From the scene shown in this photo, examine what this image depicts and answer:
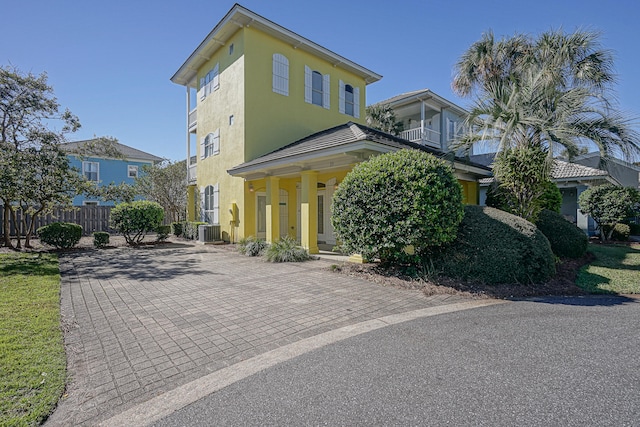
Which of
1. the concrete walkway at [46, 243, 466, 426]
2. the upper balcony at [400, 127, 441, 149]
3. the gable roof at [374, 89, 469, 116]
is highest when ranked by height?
the gable roof at [374, 89, 469, 116]

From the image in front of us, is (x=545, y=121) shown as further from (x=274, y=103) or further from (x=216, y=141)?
(x=216, y=141)

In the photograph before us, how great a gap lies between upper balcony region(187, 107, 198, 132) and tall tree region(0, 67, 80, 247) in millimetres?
7110

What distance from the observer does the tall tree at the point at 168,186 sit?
65.8 feet

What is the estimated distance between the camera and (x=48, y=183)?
11383mm

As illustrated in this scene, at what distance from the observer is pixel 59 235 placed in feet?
40.3

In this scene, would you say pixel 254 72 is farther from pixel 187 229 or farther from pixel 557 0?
pixel 557 0

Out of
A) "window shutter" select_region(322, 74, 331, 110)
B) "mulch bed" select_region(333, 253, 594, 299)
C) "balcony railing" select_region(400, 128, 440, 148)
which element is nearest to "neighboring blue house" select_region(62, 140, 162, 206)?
"window shutter" select_region(322, 74, 331, 110)

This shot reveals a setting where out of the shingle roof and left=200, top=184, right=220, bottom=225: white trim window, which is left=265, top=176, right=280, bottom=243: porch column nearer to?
left=200, top=184, right=220, bottom=225: white trim window

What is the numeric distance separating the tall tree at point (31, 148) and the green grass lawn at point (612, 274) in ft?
54.0

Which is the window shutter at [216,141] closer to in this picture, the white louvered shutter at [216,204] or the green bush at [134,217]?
the white louvered shutter at [216,204]

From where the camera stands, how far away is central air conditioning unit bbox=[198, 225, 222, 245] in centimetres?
1504

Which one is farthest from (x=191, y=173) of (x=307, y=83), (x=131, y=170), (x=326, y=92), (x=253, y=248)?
(x=131, y=170)

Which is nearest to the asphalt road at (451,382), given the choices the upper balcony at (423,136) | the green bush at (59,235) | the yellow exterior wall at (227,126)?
the yellow exterior wall at (227,126)

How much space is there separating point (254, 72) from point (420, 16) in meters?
7.13
